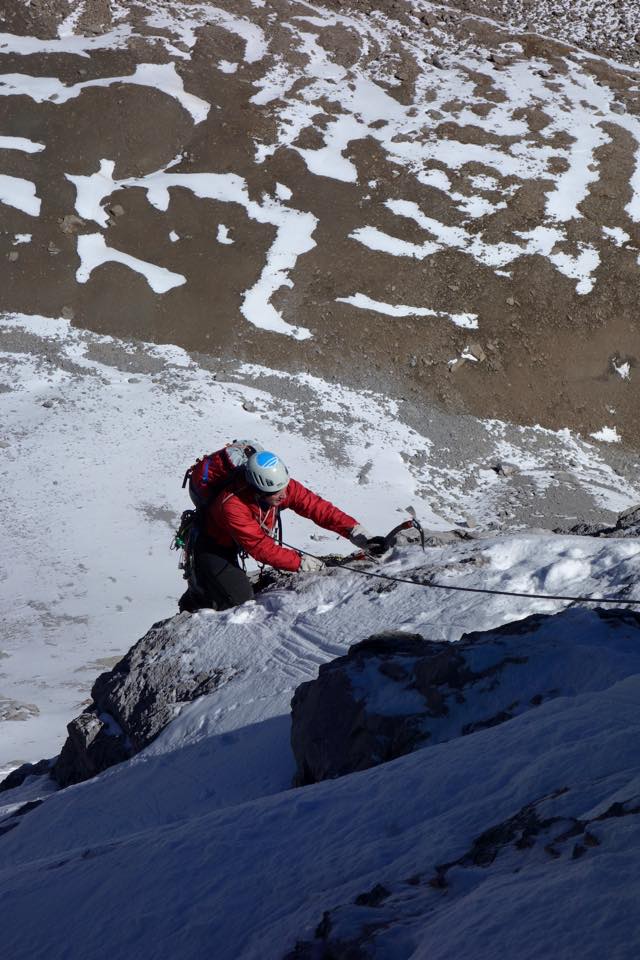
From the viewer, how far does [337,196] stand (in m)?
30.6

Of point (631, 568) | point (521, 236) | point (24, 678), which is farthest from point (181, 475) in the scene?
point (521, 236)

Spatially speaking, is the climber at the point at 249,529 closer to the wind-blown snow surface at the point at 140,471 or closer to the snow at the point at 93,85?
the wind-blown snow surface at the point at 140,471

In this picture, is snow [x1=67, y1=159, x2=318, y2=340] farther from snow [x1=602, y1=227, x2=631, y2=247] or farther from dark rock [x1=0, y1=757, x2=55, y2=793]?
dark rock [x1=0, y1=757, x2=55, y2=793]

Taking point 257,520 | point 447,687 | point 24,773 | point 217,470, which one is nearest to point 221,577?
point 257,520

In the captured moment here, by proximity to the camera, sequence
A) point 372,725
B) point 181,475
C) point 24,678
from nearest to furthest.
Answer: point 372,725 → point 24,678 → point 181,475

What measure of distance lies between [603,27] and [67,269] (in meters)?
31.8

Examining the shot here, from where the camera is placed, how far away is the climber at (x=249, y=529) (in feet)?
26.5

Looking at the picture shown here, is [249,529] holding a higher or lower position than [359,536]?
higher

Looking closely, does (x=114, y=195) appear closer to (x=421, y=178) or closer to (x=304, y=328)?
(x=304, y=328)

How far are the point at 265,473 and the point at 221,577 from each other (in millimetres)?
1464

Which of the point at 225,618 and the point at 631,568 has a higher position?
the point at 631,568

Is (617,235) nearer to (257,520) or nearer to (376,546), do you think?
(376,546)

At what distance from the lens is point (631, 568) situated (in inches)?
295

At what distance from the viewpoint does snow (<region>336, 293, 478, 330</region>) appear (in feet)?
88.8
